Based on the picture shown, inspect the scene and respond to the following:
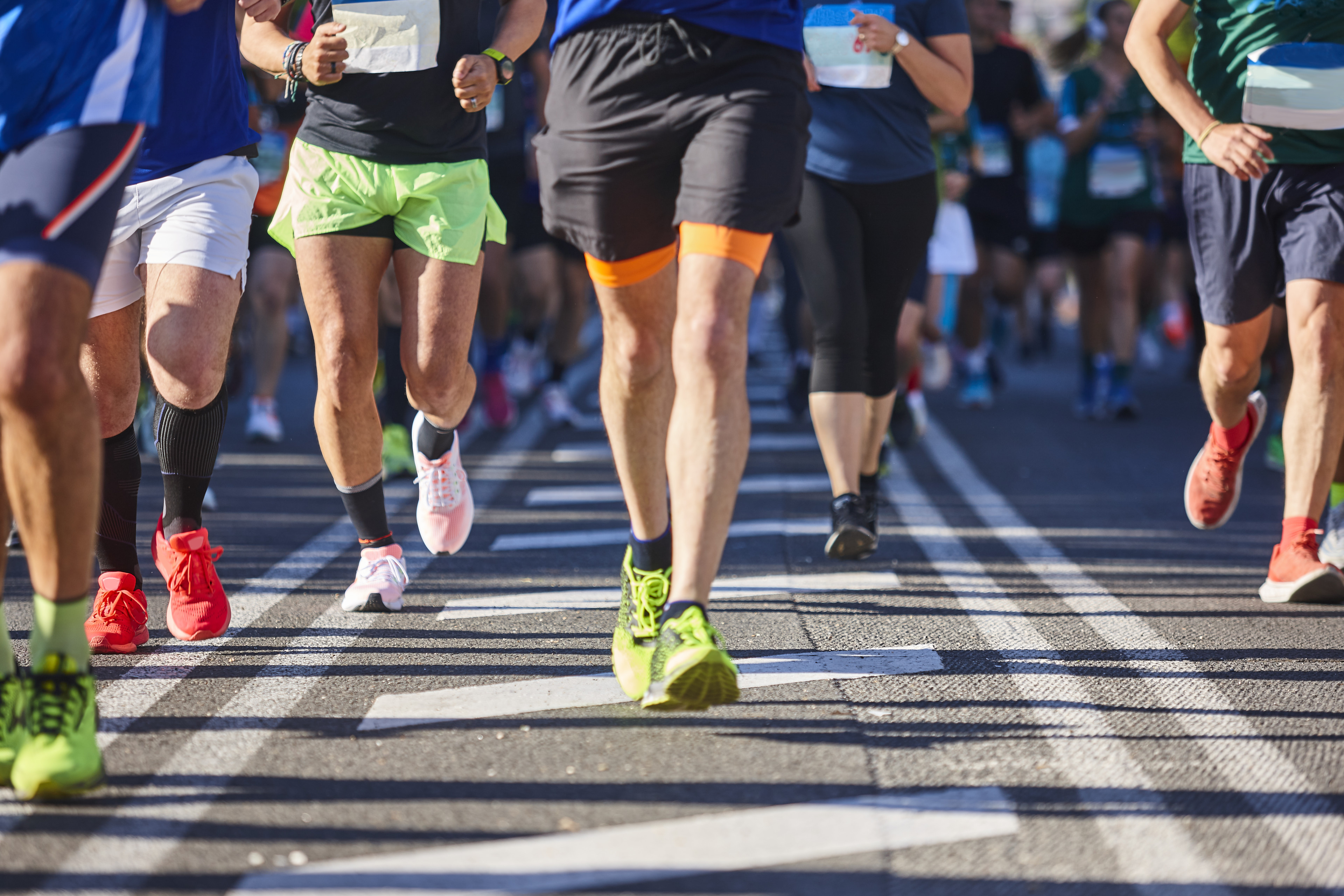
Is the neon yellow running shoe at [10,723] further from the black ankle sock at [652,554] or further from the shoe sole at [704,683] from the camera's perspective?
the black ankle sock at [652,554]

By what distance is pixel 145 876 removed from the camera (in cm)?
230

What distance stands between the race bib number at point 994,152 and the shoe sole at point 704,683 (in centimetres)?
779

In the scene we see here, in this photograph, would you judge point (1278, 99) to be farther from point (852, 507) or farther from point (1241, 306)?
point (852, 507)

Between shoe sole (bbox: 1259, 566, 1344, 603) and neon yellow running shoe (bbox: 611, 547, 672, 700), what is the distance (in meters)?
2.06

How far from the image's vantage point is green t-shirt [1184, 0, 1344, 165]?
4.35m

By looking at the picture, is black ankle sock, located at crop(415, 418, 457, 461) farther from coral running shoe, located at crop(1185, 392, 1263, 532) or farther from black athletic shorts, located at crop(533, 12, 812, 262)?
coral running shoe, located at crop(1185, 392, 1263, 532)

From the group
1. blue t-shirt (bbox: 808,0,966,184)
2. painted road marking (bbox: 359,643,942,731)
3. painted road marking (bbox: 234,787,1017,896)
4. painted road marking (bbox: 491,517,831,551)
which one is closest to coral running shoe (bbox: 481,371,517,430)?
painted road marking (bbox: 491,517,831,551)

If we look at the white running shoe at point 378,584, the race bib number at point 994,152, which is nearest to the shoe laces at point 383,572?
the white running shoe at point 378,584

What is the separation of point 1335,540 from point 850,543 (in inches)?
61.8

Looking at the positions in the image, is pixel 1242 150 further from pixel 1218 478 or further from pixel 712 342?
pixel 712 342

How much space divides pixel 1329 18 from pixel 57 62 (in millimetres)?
3476

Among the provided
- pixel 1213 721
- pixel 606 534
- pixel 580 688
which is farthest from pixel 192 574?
pixel 1213 721

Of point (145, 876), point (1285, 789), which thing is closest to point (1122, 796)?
point (1285, 789)

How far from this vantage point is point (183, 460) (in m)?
3.92
